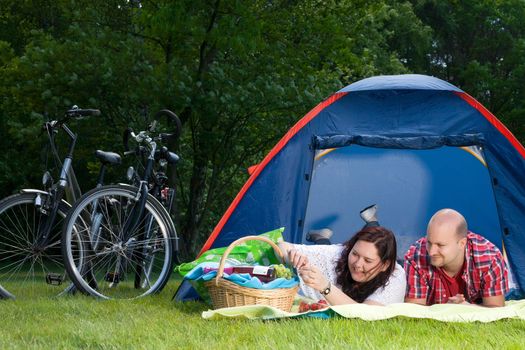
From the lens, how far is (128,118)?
327 inches

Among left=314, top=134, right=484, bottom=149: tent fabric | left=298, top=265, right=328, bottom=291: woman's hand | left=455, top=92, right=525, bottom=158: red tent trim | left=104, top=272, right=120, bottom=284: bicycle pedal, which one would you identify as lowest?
left=104, top=272, right=120, bottom=284: bicycle pedal

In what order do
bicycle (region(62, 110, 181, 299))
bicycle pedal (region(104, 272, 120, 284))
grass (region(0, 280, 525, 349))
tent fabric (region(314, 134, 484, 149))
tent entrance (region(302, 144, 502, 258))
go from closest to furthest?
grass (region(0, 280, 525, 349))
bicycle (region(62, 110, 181, 299))
bicycle pedal (region(104, 272, 120, 284))
tent fabric (region(314, 134, 484, 149))
tent entrance (region(302, 144, 502, 258))

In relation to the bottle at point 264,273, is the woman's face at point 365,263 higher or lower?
higher

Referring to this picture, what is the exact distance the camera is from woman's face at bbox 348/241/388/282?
139 inches

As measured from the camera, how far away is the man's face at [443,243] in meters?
3.47

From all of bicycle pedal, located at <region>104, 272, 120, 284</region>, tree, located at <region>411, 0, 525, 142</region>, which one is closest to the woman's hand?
bicycle pedal, located at <region>104, 272, 120, 284</region>

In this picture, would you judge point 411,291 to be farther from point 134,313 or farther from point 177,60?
point 177,60

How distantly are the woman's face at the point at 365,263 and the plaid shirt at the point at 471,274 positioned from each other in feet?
0.86

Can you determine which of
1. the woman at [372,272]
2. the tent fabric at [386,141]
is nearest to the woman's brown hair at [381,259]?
the woman at [372,272]

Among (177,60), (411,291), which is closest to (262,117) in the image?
(177,60)

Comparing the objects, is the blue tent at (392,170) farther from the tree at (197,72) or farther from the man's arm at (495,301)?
the tree at (197,72)

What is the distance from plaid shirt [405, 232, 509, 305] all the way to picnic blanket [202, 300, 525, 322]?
201 mm

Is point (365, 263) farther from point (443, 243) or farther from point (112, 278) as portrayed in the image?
point (112, 278)

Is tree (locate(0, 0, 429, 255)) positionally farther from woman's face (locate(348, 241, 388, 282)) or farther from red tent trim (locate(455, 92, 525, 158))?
woman's face (locate(348, 241, 388, 282))
